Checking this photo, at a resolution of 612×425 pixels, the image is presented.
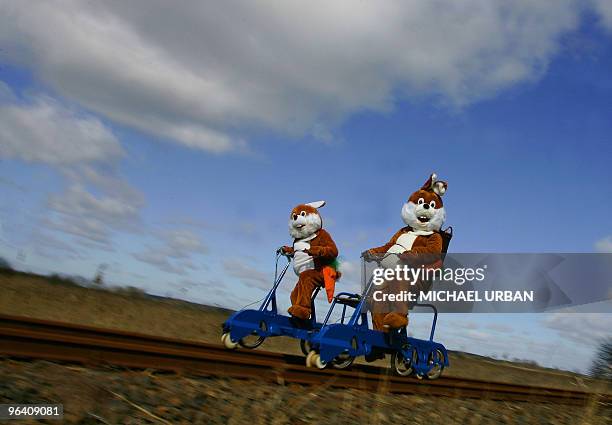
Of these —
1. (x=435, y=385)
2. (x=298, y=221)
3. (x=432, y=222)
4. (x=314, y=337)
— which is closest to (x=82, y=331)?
(x=314, y=337)

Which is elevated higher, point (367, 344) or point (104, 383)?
point (367, 344)

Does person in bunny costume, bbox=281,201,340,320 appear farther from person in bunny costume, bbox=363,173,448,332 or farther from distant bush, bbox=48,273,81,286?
distant bush, bbox=48,273,81,286

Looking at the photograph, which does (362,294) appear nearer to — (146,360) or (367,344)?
(367,344)

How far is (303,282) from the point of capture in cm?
764

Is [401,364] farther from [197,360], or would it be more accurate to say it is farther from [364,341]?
[197,360]

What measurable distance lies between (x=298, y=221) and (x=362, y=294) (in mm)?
1484

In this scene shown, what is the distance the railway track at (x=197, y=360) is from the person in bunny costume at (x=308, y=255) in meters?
0.81

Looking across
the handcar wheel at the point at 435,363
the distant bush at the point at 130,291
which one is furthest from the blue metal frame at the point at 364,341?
the distant bush at the point at 130,291

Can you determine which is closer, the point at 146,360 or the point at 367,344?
the point at 146,360

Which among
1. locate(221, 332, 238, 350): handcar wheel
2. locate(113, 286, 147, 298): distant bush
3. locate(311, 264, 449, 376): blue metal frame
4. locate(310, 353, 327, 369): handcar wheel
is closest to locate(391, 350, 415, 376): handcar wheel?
locate(311, 264, 449, 376): blue metal frame

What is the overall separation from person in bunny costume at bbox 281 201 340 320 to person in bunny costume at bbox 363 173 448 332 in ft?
1.76

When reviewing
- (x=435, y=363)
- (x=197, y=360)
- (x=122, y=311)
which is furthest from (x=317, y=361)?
(x=122, y=311)

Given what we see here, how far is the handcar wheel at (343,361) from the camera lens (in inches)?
262

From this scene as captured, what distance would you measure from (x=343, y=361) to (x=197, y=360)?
2.30 meters
